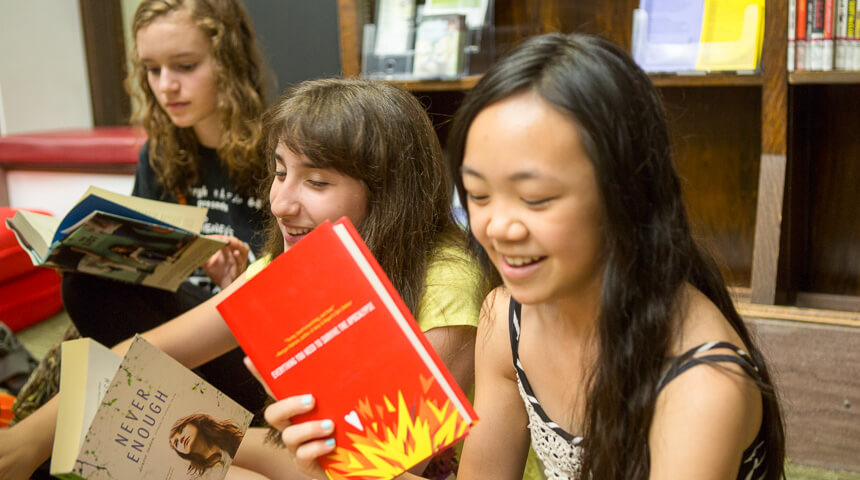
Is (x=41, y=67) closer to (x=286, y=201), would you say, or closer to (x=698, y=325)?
(x=286, y=201)

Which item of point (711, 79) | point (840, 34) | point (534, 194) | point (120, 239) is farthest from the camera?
point (711, 79)

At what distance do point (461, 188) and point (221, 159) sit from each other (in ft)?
3.83

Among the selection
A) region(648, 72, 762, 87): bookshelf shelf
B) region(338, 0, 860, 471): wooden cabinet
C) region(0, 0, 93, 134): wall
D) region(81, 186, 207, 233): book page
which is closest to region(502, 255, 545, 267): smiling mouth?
region(338, 0, 860, 471): wooden cabinet

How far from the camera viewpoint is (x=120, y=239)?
1339 millimetres

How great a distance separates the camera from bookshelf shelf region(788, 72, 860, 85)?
155 cm

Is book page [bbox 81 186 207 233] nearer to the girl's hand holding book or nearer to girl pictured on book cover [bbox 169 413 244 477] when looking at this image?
the girl's hand holding book

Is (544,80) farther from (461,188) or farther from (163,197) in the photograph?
(163,197)

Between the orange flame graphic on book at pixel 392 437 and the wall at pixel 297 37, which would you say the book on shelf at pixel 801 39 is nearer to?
the orange flame graphic on book at pixel 392 437

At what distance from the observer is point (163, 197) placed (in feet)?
6.30

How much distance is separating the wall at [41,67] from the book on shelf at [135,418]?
271cm

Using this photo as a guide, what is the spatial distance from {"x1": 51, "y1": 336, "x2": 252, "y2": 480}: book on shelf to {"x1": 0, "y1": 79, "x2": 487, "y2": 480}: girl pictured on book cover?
27cm

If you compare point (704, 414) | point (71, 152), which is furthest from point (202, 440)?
point (71, 152)

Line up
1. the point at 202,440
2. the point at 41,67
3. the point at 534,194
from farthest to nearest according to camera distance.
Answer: the point at 41,67 → the point at 202,440 → the point at 534,194

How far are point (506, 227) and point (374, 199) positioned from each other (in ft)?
1.46
